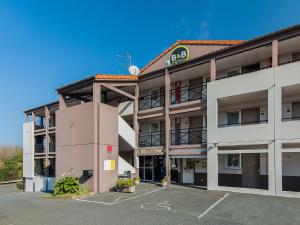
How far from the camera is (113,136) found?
18.1 meters

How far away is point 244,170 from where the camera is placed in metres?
16.2

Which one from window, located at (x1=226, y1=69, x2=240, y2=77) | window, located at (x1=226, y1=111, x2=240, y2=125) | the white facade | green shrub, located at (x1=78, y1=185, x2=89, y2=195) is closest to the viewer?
the white facade

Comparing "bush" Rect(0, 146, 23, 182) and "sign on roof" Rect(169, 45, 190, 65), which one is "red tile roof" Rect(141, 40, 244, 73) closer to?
"sign on roof" Rect(169, 45, 190, 65)

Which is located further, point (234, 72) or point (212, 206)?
point (234, 72)

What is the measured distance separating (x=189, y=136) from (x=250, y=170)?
16.2 feet

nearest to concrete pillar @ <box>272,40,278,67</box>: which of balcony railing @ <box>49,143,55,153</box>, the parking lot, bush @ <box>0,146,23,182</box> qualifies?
the parking lot

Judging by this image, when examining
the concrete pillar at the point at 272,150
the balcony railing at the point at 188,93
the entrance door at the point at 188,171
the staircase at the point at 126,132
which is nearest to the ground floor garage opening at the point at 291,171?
the concrete pillar at the point at 272,150

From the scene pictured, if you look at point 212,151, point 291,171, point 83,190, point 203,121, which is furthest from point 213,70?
point 83,190

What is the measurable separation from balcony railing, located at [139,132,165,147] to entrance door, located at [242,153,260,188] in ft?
21.5

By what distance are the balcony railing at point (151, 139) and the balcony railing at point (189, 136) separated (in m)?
1.06

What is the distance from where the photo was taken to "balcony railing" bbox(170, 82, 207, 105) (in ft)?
60.9

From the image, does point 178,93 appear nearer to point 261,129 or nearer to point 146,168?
point 146,168

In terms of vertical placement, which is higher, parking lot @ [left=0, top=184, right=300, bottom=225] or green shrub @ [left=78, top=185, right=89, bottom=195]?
parking lot @ [left=0, top=184, right=300, bottom=225]

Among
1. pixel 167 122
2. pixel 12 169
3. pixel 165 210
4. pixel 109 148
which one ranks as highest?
pixel 167 122
